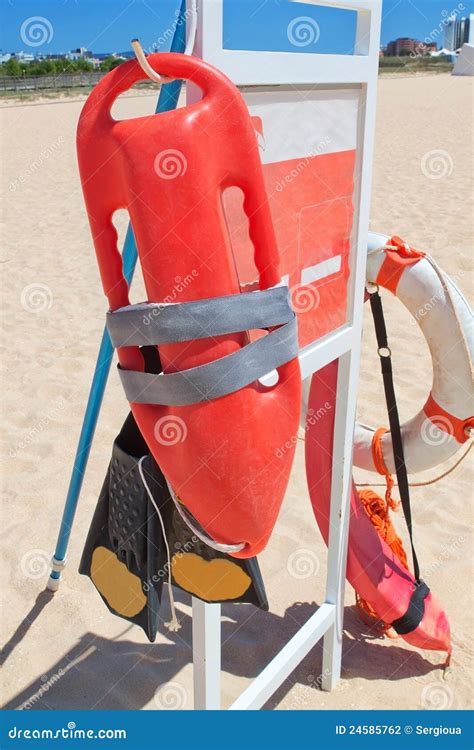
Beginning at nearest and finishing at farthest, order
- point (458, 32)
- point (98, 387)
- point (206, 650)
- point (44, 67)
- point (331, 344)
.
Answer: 1. point (206, 650)
2. point (331, 344)
3. point (98, 387)
4. point (44, 67)
5. point (458, 32)

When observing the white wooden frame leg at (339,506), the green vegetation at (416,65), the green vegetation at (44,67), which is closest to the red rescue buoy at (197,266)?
the white wooden frame leg at (339,506)

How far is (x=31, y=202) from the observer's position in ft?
28.1

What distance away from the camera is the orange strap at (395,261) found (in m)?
1.99

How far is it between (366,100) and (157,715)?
1565mm

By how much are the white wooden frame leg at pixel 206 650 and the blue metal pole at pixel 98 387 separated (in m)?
0.62

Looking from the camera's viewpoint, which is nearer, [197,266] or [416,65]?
[197,266]

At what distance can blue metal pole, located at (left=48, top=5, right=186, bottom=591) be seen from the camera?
1.40 metres

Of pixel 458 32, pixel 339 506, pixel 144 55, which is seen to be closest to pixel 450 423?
pixel 339 506

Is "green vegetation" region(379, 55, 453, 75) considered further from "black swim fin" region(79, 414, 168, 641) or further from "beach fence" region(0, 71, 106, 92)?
"black swim fin" region(79, 414, 168, 641)

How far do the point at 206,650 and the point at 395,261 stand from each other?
1062 millimetres

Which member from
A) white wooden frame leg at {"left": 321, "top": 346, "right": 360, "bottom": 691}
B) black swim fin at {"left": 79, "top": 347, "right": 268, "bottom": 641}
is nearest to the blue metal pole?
black swim fin at {"left": 79, "top": 347, "right": 268, "bottom": 641}

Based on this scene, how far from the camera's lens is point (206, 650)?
1.54 metres

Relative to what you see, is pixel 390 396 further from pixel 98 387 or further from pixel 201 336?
pixel 201 336

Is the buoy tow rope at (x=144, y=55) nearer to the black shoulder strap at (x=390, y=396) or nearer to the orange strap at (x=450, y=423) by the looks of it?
the black shoulder strap at (x=390, y=396)
